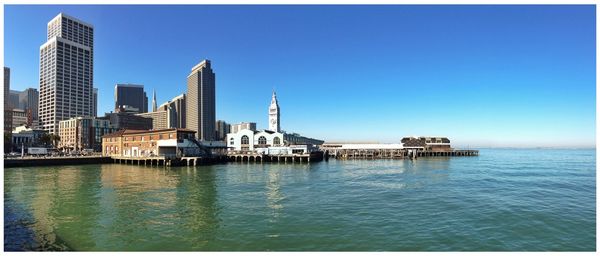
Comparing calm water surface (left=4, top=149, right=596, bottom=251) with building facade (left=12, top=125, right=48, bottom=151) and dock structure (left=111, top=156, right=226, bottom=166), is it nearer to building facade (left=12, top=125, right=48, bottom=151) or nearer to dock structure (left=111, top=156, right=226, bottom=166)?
dock structure (left=111, top=156, right=226, bottom=166)

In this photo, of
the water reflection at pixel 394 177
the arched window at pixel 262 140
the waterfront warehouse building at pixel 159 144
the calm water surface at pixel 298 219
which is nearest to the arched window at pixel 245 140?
the arched window at pixel 262 140

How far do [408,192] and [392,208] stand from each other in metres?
8.63

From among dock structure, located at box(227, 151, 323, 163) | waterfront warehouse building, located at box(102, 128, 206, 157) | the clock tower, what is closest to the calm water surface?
waterfront warehouse building, located at box(102, 128, 206, 157)

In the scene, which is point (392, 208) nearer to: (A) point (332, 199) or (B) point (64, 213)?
(A) point (332, 199)

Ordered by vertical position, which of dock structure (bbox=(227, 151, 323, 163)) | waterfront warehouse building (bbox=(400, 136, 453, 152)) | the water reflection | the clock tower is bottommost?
the water reflection

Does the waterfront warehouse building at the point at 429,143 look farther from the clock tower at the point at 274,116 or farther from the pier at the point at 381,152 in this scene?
the clock tower at the point at 274,116

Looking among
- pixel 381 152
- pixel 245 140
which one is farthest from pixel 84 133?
pixel 381 152

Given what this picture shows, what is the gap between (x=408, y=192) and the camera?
32500 millimetres

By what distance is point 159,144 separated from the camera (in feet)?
242

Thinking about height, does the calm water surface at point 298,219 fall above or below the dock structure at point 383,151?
below

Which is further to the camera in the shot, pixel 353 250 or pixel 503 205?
pixel 503 205

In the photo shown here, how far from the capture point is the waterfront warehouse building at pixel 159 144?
7244 centimetres

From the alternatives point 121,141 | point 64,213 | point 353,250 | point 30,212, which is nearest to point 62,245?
point 64,213

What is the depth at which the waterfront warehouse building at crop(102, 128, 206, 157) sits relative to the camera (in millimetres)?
72438
